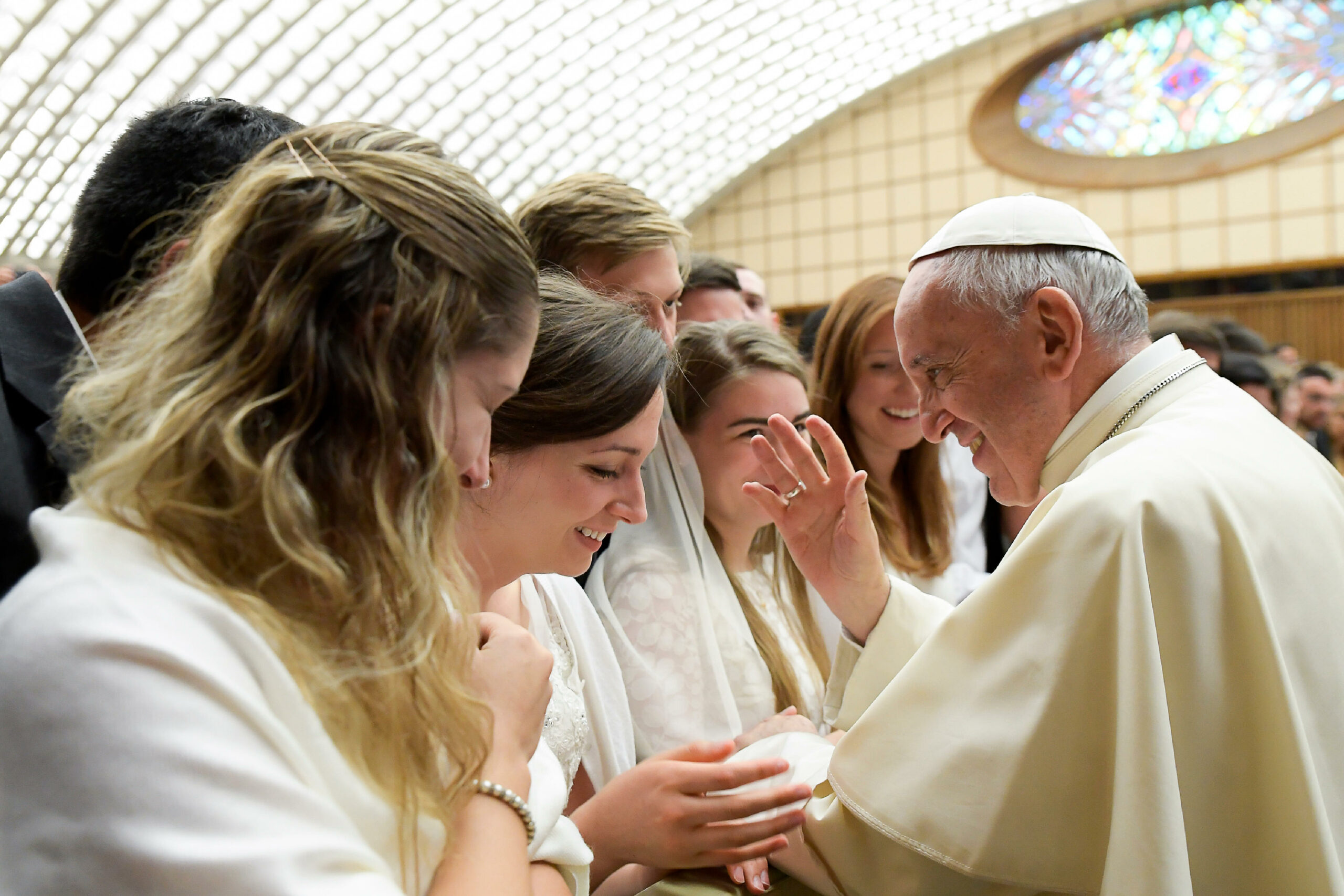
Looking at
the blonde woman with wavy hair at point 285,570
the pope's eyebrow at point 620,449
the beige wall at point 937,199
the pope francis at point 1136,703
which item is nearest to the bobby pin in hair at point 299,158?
the blonde woman with wavy hair at point 285,570

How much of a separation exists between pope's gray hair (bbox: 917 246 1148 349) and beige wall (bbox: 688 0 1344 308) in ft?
→ 41.9

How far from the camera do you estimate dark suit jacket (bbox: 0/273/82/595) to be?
142 centimetres

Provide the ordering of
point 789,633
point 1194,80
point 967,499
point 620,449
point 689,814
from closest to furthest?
point 689,814, point 620,449, point 789,633, point 967,499, point 1194,80

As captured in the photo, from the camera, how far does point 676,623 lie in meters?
2.59

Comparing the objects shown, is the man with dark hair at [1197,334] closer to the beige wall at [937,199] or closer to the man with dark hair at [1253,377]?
the man with dark hair at [1253,377]

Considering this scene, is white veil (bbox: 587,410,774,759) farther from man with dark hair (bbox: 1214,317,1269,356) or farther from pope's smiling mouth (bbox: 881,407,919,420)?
man with dark hair (bbox: 1214,317,1269,356)

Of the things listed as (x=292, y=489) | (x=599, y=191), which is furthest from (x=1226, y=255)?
(x=292, y=489)

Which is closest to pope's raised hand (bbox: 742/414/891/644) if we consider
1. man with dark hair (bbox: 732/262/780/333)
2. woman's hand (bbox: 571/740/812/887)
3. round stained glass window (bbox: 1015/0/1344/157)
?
woman's hand (bbox: 571/740/812/887)

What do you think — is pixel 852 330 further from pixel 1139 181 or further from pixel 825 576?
pixel 1139 181

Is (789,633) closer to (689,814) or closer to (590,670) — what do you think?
(590,670)

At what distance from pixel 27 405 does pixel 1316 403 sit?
27.6 feet

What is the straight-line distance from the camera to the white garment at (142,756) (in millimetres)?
926

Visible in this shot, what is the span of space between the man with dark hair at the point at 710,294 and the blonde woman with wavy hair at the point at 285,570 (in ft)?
9.30

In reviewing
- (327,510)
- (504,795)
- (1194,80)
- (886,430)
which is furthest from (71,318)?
(1194,80)
